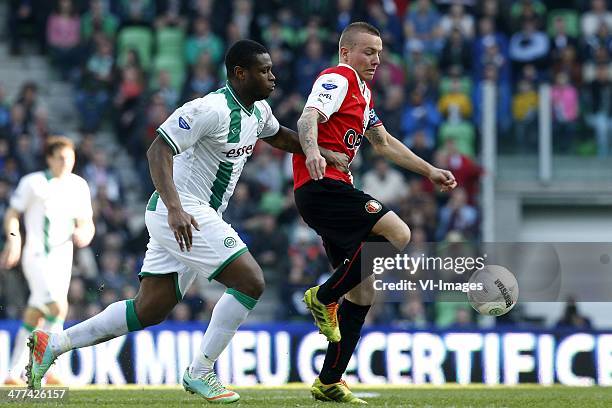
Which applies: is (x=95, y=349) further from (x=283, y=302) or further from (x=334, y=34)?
(x=334, y=34)

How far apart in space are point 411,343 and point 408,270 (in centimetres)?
345

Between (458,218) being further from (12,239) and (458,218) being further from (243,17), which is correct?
(12,239)

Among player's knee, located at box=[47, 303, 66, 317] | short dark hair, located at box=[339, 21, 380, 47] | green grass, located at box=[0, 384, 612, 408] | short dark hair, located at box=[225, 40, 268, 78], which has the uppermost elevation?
short dark hair, located at box=[339, 21, 380, 47]

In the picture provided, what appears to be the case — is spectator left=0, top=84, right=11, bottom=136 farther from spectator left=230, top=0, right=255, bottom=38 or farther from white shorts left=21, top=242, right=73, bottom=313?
white shorts left=21, top=242, right=73, bottom=313

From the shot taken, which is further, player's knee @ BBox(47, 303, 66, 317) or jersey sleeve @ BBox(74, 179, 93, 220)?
player's knee @ BBox(47, 303, 66, 317)

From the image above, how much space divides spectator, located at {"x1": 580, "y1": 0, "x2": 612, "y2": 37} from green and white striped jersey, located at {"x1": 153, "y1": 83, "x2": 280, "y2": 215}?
11701 millimetres

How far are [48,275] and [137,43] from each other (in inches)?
296

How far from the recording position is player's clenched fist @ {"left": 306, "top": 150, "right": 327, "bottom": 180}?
27.0 feet

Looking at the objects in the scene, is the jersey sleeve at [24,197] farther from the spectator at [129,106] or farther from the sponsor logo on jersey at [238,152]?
the spectator at [129,106]

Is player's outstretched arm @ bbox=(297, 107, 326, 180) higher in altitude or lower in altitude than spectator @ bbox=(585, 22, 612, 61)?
lower

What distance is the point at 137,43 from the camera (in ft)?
64.2

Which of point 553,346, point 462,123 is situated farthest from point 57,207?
point 462,123

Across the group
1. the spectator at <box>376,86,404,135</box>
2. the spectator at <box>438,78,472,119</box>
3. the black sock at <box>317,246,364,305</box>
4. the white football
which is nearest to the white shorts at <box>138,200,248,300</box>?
the black sock at <box>317,246,364,305</box>

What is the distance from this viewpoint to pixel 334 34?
19391 mm
